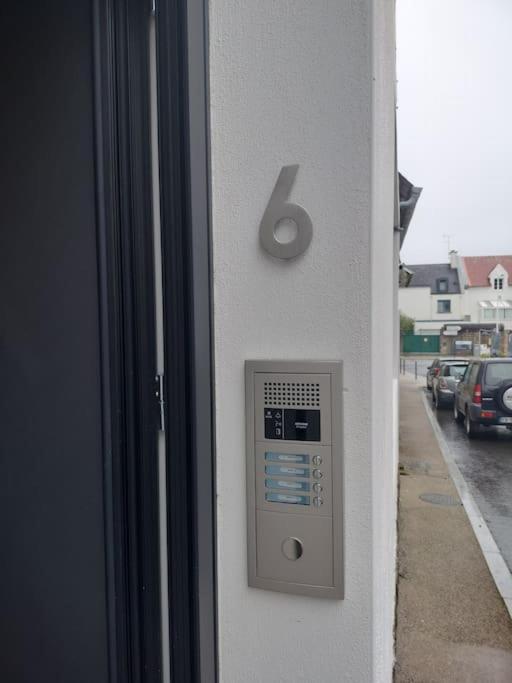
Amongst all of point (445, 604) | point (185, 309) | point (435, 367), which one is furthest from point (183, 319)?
point (435, 367)

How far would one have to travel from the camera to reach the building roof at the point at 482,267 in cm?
467

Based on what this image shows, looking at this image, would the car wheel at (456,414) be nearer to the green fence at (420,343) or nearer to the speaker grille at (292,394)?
the green fence at (420,343)

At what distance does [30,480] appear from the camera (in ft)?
2.27

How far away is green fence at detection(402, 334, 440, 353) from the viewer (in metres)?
5.07

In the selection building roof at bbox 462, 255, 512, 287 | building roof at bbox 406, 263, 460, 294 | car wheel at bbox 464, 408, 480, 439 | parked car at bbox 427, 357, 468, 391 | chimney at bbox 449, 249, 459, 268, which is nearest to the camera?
building roof at bbox 462, 255, 512, 287

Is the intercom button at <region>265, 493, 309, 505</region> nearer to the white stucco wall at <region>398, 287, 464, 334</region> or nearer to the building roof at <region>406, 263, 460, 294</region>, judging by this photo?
the white stucco wall at <region>398, 287, 464, 334</region>

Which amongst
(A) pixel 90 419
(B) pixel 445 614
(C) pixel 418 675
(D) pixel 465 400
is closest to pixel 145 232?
(A) pixel 90 419

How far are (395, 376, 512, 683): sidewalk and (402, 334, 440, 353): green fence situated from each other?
1497mm

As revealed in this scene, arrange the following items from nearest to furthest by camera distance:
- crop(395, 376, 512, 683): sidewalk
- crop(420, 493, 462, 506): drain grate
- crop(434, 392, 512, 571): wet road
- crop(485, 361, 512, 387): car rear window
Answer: crop(395, 376, 512, 683): sidewalk → crop(434, 392, 512, 571): wet road → crop(420, 493, 462, 506): drain grate → crop(485, 361, 512, 387): car rear window

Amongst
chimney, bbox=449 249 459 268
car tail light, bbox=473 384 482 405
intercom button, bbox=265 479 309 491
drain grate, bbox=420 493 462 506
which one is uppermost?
chimney, bbox=449 249 459 268

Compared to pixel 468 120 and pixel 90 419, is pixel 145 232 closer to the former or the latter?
pixel 90 419

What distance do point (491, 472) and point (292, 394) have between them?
4.66 m

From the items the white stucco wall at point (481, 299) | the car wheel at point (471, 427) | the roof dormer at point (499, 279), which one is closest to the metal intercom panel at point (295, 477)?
the white stucco wall at point (481, 299)

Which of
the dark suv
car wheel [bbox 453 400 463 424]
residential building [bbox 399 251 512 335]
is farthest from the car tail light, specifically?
residential building [bbox 399 251 512 335]
